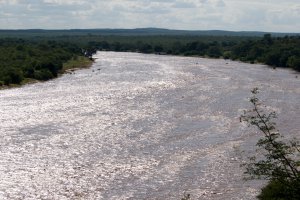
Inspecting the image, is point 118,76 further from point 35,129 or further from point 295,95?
point 35,129

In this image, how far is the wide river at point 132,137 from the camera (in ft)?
100

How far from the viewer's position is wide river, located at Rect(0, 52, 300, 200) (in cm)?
3061

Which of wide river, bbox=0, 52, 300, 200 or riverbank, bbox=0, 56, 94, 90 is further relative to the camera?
riverbank, bbox=0, 56, 94, 90

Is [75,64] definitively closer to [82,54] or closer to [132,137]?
[82,54]

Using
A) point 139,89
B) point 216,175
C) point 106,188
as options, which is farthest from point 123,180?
point 139,89

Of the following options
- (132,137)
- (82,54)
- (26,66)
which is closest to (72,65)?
(26,66)

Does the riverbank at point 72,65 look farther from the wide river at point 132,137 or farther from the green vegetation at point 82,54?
the wide river at point 132,137

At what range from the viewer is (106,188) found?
30172mm

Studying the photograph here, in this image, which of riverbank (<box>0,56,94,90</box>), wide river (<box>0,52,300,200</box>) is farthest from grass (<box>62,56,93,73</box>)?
wide river (<box>0,52,300,200</box>)

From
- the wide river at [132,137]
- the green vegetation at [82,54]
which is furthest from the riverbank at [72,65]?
the wide river at [132,137]

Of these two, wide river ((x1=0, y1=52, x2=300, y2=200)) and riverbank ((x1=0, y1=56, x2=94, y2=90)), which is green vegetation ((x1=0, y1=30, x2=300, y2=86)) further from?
wide river ((x1=0, y1=52, x2=300, y2=200))

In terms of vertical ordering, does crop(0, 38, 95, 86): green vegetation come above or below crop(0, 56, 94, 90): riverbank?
above

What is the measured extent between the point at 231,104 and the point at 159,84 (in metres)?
19.3

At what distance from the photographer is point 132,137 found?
4297cm
